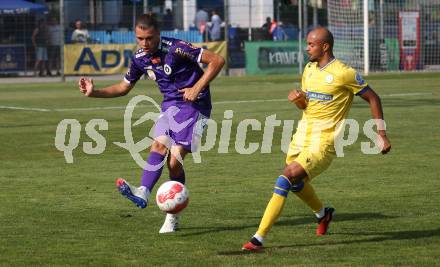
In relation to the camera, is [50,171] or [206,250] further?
[50,171]

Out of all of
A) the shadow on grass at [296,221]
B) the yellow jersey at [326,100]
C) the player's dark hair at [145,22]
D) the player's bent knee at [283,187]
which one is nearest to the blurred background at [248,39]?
the shadow on grass at [296,221]

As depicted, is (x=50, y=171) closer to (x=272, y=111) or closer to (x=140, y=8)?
(x=272, y=111)

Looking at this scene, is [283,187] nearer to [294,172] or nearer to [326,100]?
[294,172]

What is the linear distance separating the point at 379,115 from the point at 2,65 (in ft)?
106

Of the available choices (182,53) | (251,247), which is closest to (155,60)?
(182,53)

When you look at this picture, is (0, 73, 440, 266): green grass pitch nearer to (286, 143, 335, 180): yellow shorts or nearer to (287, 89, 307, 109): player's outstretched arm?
(286, 143, 335, 180): yellow shorts

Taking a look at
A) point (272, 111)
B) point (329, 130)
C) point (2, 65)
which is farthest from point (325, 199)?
point (2, 65)

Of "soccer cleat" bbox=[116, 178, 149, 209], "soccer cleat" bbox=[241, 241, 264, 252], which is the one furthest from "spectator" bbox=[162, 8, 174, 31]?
"soccer cleat" bbox=[241, 241, 264, 252]

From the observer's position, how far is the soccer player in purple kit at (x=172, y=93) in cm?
994

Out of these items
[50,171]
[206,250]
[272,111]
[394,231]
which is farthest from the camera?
[272,111]

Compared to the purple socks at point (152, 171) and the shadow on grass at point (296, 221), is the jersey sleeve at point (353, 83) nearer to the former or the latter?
the shadow on grass at point (296, 221)

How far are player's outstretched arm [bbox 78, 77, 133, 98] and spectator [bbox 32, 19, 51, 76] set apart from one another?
29255 mm

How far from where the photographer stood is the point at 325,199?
11.8 m

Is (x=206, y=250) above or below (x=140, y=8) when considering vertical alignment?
below
